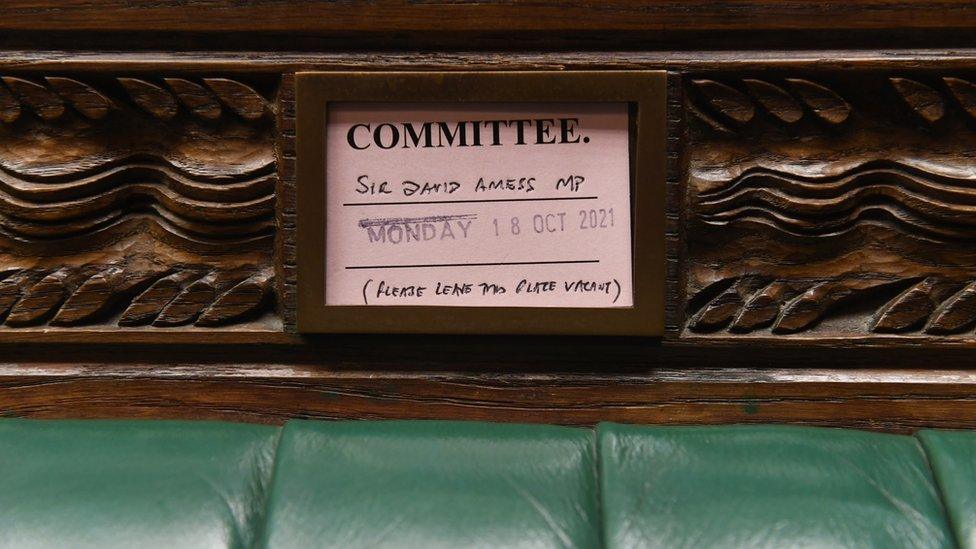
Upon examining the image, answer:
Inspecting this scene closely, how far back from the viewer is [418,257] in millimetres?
623

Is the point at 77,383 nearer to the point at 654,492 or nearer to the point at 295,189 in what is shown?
the point at 295,189

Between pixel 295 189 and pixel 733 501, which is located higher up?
pixel 295 189

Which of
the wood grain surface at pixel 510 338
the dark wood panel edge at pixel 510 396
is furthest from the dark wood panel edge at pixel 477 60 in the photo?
the dark wood panel edge at pixel 510 396

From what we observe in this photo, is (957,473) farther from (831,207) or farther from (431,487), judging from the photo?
(431,487)

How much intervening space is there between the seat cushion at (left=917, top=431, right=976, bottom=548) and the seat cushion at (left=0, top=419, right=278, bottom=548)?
51cm

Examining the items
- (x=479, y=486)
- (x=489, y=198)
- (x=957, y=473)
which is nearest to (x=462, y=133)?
(x=489, y=198)

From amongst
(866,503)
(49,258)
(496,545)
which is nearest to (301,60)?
(49,258)

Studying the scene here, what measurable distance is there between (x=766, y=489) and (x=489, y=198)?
1.05 ft

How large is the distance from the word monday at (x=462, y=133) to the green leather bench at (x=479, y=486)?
0.80ft

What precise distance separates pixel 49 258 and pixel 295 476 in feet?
1.09

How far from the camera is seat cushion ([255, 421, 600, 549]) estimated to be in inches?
19.3

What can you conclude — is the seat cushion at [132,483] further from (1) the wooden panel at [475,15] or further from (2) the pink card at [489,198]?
(1) the wooden panel at [475,15]

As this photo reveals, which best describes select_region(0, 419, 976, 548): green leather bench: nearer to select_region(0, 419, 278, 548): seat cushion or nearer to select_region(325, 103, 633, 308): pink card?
select_region(0, 419, 278, 548): seat cushion

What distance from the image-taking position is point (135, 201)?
0.64 m
